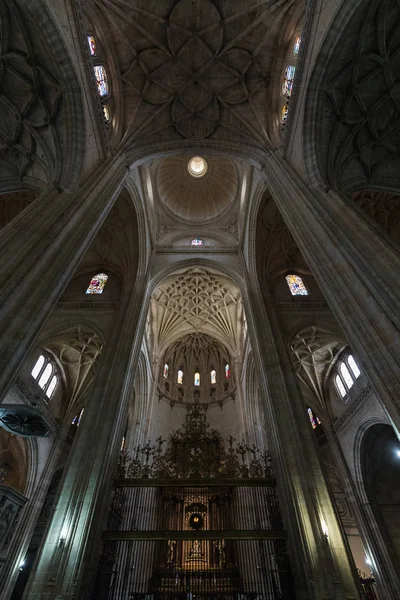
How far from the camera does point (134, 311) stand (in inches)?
529

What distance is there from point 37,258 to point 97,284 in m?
10.5

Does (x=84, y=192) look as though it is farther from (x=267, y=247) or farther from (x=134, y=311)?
(x=267, y=247)

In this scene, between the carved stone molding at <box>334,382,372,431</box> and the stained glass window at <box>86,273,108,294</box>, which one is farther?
the stained glass window at <box>86,273,108,294</box>

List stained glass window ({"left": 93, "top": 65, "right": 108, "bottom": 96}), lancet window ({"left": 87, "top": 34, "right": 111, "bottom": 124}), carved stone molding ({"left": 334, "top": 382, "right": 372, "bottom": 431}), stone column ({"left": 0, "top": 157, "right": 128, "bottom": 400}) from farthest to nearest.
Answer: carved stone molding ({"left": 334, "top": 382, "right": 372, "bottom": 431})
stained glass window ({"left": 93, "top": 65, "right": 108, "bottom": 96})
lancet window ({"left": 87, "top": 34, "right": 111, "bottom": 124})
stone column ({"left": 0, "top": 157, "right": 128, "bottom": 400})

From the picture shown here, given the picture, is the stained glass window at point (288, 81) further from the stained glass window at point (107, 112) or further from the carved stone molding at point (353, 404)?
the carved stone molding at point (353, 404)

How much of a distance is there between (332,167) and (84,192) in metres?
9.05

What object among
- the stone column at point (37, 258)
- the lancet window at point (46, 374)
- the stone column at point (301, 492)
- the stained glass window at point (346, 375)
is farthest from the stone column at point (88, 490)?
the stained glass window at point (346, 375)

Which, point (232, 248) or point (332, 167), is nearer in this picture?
point (332, 167)

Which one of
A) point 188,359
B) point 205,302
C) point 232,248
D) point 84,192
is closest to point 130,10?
point 84,192

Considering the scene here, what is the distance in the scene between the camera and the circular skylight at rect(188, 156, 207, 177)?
20641mm

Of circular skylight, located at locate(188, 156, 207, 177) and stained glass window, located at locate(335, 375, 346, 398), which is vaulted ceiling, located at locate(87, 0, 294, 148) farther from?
stained glass window, located at locate(335, 375, 346, 398)

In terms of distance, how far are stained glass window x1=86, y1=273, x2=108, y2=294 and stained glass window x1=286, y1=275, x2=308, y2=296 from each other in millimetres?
11173

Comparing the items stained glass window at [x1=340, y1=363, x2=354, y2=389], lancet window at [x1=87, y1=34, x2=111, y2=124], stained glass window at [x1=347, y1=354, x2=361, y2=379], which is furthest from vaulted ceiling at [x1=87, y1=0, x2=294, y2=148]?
stained glass window at [x1=340, y1=363, x2=354, y2=389]

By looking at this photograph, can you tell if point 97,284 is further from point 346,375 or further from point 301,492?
point 346,375
